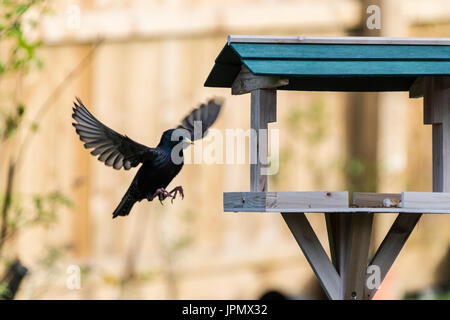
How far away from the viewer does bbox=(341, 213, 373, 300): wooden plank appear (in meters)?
2.79

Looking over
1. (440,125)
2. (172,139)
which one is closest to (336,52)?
(440,125)

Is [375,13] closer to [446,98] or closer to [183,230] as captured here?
[183,230]

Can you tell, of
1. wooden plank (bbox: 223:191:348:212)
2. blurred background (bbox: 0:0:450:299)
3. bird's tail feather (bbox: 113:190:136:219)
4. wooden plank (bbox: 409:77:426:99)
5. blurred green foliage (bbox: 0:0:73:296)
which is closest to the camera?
wooden plank (bbox: 223:191:348:212)

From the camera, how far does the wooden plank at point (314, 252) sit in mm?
2727

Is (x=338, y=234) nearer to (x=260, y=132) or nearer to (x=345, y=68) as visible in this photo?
(x=260, y=132)

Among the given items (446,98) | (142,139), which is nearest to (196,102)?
(142,139)

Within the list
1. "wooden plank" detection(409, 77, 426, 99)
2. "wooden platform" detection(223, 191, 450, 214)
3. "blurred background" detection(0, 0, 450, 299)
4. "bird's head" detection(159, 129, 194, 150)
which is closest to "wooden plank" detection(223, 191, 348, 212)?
"wooden platform" detection(223, 191, 450, 214)

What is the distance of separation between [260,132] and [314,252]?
516 mm

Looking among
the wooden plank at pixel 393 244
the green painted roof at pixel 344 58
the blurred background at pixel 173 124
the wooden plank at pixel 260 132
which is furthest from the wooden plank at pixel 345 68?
the blurred background at pixel 173 124

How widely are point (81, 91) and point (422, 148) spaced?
242 cm

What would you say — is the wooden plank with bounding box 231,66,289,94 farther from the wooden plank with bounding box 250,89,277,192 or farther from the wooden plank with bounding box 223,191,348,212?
the wooden plank with bounding box 223,191,348,212

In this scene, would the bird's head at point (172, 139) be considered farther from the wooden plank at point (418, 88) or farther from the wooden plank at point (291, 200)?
the wooden plank at point (418, 88)

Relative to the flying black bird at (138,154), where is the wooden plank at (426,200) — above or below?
below
